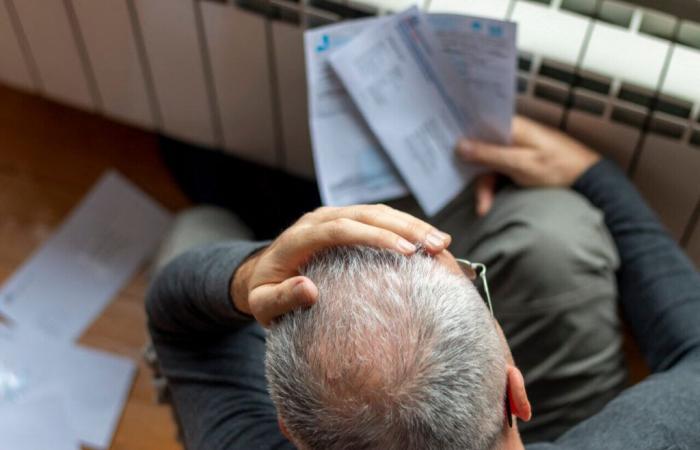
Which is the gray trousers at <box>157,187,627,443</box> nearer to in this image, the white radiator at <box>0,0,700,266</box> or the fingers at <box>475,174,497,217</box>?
the fingers at <box>475,174,497,217</box>

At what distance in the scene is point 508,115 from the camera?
100 centimetres

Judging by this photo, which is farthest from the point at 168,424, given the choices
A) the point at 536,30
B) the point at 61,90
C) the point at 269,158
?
the point at 536,30

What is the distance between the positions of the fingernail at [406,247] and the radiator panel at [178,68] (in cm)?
60

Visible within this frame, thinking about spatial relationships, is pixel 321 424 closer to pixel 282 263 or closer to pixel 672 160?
pixel 282 263

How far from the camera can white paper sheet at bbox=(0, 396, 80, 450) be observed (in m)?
1.27

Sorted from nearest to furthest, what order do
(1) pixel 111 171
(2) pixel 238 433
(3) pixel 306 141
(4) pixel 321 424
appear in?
(4) pixel 321 424, (2) pixel 238 433, (3) pixel 306 141, (1) pixel 111 171

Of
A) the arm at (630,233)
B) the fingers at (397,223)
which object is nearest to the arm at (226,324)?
the fingers at (397,223)

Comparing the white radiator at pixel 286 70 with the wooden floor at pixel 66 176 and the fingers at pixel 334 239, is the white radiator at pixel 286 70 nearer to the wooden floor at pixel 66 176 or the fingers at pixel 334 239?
the wooden floor at pixel 66 176

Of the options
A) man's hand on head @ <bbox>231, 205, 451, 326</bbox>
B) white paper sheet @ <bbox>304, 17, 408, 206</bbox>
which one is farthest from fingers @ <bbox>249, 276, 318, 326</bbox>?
white paper sheet @ <bbox>304, 17, 408, 206</bbox>

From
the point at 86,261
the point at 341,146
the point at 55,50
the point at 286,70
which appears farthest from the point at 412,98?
the point at 86,261

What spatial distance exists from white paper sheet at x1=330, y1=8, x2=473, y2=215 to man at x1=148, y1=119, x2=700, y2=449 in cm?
3

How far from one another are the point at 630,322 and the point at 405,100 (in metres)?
0.39

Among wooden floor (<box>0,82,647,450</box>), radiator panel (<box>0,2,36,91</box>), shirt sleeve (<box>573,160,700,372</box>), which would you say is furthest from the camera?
wooden floor (<box>0,82,647,450</box>)

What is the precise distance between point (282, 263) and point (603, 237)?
1.50ft
